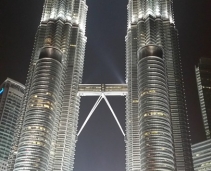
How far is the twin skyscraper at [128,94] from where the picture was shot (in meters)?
109

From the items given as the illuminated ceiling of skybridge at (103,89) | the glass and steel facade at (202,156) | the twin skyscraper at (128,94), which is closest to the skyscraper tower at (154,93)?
the twin skyscraper at (128,94)

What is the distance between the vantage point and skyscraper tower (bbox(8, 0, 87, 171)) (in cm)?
11081

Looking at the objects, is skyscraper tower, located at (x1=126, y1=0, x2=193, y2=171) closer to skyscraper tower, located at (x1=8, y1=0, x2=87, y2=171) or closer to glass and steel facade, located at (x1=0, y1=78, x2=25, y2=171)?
skyscraper tower, located at (x1=8, y1=0, x2=87, y2=171)

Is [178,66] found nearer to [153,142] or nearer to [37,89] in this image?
[153,142]

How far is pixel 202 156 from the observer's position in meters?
158

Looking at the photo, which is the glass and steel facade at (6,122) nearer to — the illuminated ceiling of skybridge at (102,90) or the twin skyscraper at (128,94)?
the twin skyscraper at (128,94)

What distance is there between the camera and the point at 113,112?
14062 centimetres

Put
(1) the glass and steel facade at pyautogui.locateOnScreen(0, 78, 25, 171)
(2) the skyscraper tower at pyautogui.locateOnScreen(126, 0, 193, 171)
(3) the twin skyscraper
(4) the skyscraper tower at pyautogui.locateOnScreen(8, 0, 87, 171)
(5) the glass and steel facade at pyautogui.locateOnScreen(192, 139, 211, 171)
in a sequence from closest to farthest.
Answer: (2) the skyscraper tower at pyautogui.locateOnScreen(126, 0, 193, 171) → (3) the twin skyscraper → (4) the skyscraper tower at pyautogui.locateOnScreen(8, 0, 87, 171) → (5) the glass and steel facade at pyautogui.locateOnScreen(192, 139, 211, 171) → (1) the glass and steel facade at pyautogui.locateOnScreen(0, 78, 25, 171)

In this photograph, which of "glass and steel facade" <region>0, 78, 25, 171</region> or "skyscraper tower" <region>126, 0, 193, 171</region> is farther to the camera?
"glass and steel facade" <region>0, 78, 25, 171</region>

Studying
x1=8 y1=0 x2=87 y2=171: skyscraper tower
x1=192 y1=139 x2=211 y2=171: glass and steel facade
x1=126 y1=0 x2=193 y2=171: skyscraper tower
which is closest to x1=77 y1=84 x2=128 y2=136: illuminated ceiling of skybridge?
x1=8 y1=0 x2=87 y2=171: skyscraper tower

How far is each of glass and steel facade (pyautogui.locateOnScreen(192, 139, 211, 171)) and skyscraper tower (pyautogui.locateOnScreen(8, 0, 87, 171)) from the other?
207 ft

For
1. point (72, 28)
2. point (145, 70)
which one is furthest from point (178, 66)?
point (72, 28)

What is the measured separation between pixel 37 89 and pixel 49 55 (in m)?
15.8

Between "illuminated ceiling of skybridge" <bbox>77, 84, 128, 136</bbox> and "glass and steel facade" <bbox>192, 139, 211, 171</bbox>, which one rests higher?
"illuminated ceiling of skybridge" <bbox>77, 84, 128, 136</bbox>
